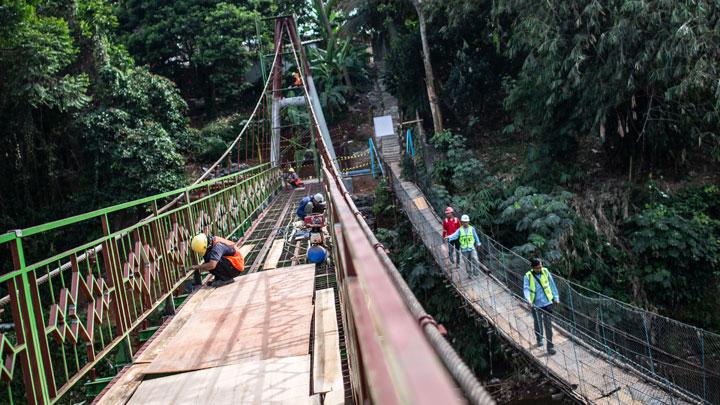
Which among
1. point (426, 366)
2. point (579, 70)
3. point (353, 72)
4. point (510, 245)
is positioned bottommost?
point (510, 245)

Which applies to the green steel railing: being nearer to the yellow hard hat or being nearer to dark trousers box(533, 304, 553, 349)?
the yellow hard hat

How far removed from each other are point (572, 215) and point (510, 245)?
1.44 metres

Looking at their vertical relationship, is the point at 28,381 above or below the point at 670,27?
below

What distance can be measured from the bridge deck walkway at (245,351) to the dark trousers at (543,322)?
344 cm

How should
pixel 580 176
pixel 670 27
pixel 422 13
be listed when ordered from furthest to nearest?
pixel 422 13 < pixel 580 176 < pixel 670 27

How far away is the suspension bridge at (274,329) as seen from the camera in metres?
0.74

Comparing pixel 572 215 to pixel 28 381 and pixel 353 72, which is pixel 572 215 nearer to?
pixel 28 381

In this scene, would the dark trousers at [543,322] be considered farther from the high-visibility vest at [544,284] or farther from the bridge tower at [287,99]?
the bridge tower at [287,99]

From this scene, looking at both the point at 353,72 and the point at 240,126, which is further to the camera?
the point at 353,72

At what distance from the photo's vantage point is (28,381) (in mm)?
2184

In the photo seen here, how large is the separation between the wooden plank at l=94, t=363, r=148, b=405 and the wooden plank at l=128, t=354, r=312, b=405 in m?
0.05

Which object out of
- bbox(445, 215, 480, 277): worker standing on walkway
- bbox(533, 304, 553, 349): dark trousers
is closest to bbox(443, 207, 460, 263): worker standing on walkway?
bbox(445, 215, 480, 277): worker standing on walkway

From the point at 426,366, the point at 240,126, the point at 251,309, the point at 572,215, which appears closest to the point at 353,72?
the point at 240,126

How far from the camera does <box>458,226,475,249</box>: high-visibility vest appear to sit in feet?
27.3
